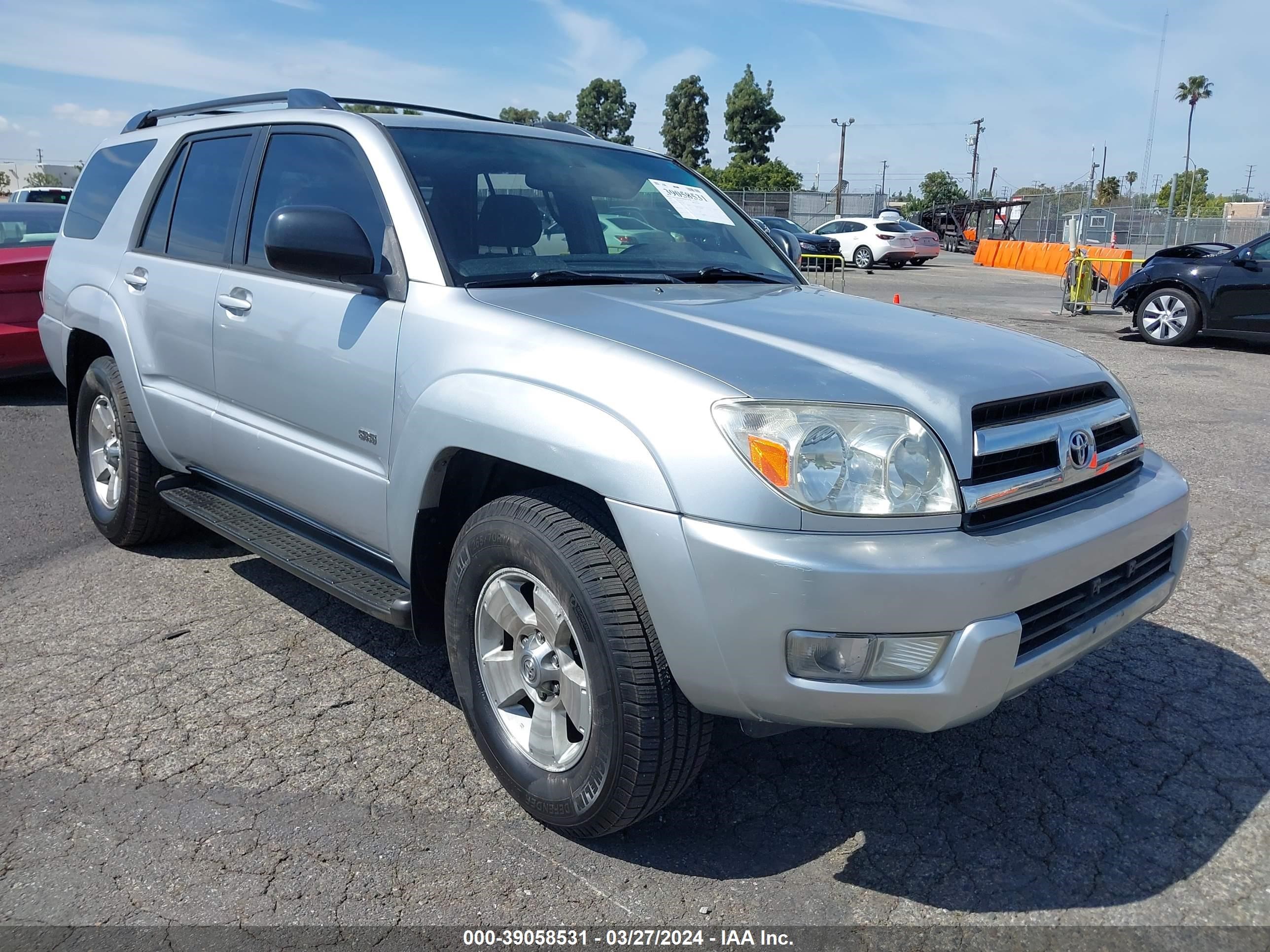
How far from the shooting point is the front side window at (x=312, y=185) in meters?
3.30

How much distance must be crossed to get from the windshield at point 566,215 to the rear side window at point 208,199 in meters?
0.91

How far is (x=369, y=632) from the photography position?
13.1 feet

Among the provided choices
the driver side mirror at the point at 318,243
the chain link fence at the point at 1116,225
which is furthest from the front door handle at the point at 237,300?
the chain link fence at the point at 1116,225

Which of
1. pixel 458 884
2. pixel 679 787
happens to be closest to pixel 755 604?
pixel 679 787

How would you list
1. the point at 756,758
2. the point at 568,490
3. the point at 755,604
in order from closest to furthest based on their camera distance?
the point at 755,604 < the point at 568,490 < the point at 756,758

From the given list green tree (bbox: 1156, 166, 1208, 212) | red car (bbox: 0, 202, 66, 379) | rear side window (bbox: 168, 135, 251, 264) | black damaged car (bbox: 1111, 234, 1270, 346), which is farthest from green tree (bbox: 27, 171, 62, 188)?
green tree (bbox: 1156, 166, 1208, 212)

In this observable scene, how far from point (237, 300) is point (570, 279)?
131 centimetres

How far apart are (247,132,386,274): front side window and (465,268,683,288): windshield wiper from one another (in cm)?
37

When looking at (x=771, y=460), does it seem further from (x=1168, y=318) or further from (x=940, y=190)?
(x=940, y=190)

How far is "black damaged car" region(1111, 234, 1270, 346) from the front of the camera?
11797 millimetres

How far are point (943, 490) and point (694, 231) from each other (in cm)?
190

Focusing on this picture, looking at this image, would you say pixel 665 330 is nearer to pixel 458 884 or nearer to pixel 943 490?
pixel 943 490

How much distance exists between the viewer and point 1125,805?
287 cm

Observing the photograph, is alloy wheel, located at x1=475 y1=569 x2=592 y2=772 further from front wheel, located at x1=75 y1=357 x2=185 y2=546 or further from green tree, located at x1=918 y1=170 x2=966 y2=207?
green tree, located at x1=918 y1=170 x2=966 y2=207
